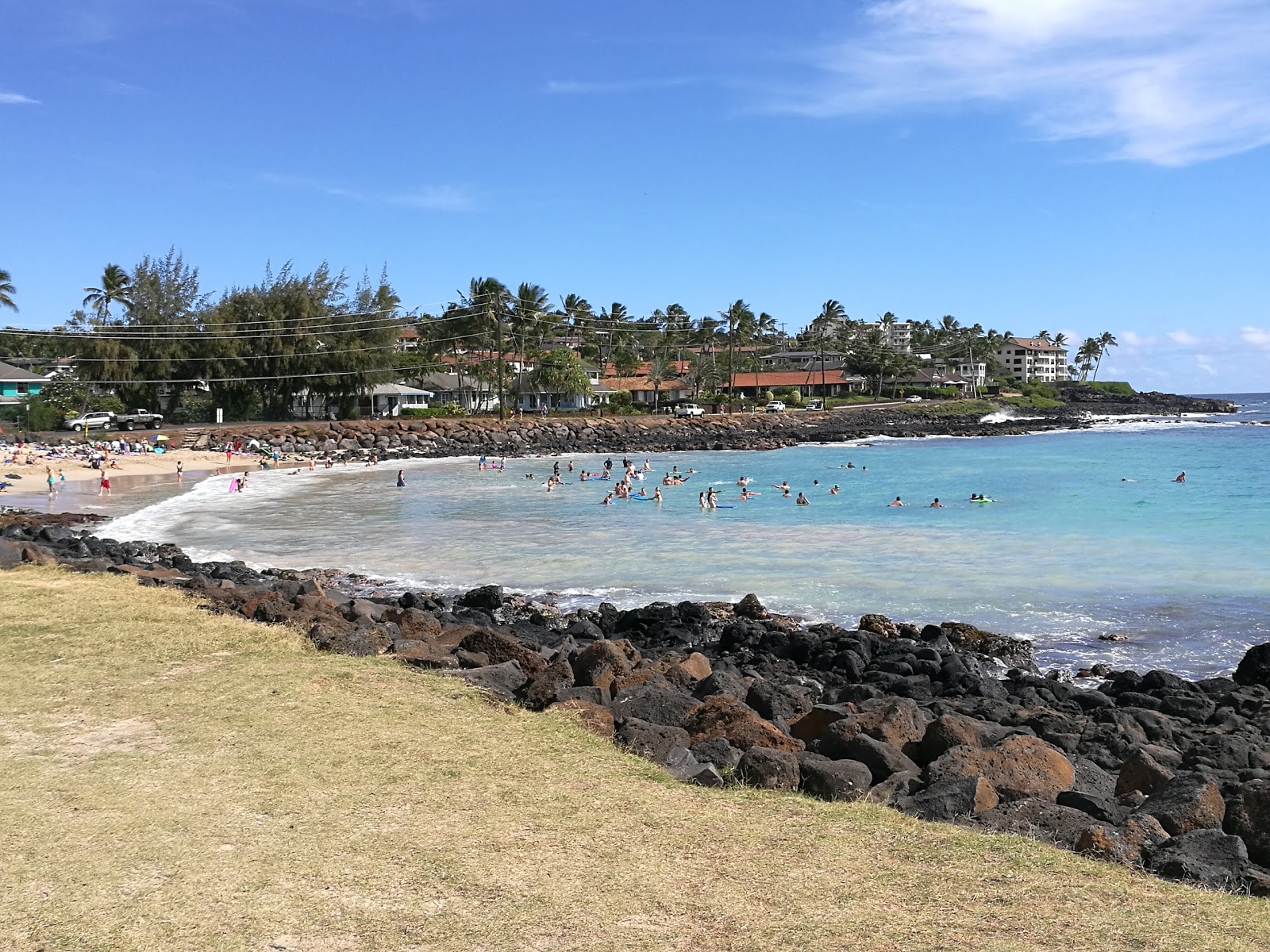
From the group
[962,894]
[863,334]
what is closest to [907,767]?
[962,894]

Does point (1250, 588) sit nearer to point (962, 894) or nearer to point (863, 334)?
point (962, 894)

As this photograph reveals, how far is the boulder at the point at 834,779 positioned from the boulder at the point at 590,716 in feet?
6.05

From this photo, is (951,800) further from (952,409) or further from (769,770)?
(952,409)

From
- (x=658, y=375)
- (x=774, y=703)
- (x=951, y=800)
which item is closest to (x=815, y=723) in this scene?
(x=774, y=703)

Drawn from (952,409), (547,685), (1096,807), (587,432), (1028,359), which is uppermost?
(1028,359)

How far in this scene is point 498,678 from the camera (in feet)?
35.1

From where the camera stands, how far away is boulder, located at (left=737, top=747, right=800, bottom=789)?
25.0 ft

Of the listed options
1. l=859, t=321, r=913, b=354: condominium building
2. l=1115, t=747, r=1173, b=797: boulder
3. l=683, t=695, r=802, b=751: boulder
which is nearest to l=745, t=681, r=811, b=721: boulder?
l=683, t=695, r=802, b=751: boulder

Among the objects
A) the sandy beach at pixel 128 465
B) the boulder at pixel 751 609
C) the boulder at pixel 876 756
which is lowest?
the boulder at pixel 751 609

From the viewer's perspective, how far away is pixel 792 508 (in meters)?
37.0

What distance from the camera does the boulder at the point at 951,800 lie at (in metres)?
7.04

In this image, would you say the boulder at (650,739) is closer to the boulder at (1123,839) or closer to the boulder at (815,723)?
the boulder at (815,723)

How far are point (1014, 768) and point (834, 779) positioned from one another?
5.02ft

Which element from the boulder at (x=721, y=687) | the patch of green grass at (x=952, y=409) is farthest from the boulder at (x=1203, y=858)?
the patch of green grass at (x=952, y=409)
